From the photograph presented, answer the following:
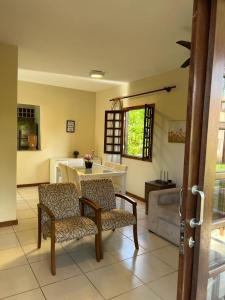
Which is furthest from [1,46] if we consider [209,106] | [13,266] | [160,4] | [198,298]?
[198,298]

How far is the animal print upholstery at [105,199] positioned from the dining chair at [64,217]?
13 centimetres

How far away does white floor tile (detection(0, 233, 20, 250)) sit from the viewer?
9.67 ft

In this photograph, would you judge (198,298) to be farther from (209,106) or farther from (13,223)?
(13,223)

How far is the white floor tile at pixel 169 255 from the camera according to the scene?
2703mm

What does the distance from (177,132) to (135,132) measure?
54.0 inches

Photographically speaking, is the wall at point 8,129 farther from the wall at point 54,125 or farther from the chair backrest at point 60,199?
the wall at point 54,125

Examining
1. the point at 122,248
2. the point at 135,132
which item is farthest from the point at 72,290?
the point at 135,132

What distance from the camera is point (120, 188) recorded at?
4.27 meters

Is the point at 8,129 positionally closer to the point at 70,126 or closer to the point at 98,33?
the point at 98,33

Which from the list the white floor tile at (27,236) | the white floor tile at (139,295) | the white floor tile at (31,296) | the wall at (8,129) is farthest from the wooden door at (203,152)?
the wall at (8,129)

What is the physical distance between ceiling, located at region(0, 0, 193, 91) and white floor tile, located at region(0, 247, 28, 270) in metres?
2.67

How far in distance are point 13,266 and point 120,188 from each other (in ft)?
7.21

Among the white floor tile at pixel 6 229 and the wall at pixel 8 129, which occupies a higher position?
the wall at pixel 8 129

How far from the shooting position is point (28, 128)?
20.4 ft
